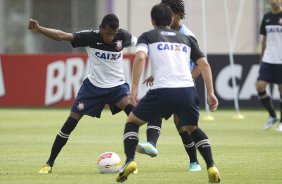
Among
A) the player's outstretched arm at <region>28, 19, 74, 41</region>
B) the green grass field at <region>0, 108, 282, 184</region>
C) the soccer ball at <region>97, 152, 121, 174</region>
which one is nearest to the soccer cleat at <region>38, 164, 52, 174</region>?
the green grass field at <region>0, 108, 282, 184</region>

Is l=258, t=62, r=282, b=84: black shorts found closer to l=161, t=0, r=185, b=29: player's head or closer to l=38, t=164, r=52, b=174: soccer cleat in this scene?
l=161, t=0, r=185, b=29: player's head

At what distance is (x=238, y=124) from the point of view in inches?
810

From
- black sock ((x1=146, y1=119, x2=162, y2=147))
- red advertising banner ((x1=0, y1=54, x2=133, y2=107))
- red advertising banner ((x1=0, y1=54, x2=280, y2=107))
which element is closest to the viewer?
black sock ((x1=146, y1=119, x2=162, y2=147))

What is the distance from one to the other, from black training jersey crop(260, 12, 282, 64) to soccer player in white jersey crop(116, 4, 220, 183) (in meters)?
8.42

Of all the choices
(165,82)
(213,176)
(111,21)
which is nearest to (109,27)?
(111,21)

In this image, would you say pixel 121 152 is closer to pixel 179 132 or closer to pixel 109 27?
pixel 179 132

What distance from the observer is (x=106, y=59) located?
1220cm

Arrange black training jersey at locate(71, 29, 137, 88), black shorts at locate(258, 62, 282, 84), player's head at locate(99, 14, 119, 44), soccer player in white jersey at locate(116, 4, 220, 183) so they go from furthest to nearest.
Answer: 1. black shorts at locate(258, 62, 282, 84)
2. black training jersey at locate(71, 29, 137, 88)
3. player's head at locate(99, 14, 119, 44)
4. soccer player in white jersey at locate(116, 4, 220, 183)

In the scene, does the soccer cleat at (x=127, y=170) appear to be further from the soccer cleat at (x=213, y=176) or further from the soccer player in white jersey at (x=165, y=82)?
the soccer cleat at (x=213, y=176)

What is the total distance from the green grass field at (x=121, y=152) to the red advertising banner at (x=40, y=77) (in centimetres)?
309

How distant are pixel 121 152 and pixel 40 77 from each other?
12.2 meters

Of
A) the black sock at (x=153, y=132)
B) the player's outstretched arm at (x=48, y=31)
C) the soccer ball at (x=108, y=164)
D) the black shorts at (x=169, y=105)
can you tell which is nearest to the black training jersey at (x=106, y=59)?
the player's outstretched arm at (x=48, y=31)

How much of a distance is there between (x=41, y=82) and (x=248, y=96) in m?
5.73

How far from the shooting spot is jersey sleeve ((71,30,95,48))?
11836 mm
